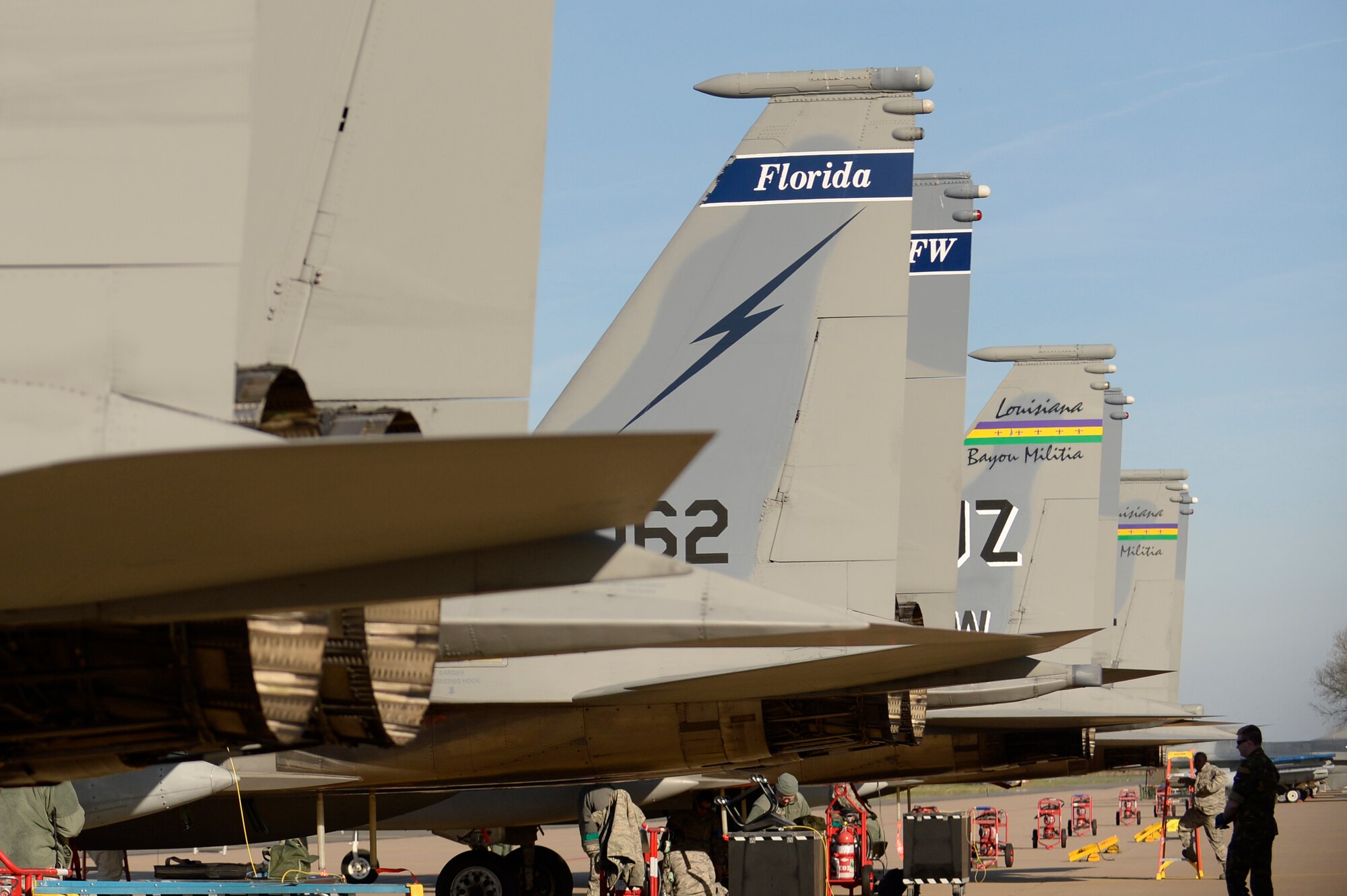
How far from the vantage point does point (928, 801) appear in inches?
1758

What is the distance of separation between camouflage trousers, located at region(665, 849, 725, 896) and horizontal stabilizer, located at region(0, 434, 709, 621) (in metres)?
7.55

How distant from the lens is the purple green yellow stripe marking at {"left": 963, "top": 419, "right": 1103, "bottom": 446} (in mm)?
18109

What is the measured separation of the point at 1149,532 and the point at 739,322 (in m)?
21.1

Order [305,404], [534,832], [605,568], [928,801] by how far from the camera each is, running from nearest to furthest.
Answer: [605,568] → [305,404] → [534,832] → [928,801]

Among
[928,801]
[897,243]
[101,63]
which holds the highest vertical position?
[897,243]

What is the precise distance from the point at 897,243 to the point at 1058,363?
8965mm

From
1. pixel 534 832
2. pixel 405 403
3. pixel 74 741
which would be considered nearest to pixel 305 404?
pixel 405 403

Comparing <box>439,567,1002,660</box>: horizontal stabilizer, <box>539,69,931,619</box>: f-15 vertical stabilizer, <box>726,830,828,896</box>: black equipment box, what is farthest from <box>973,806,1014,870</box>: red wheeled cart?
<box>439,567,1002,660</box>: horizontal stabilizer

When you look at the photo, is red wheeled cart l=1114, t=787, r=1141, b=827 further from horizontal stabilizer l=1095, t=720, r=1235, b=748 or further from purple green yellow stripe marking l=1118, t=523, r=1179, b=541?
horizontal stabilizer l=1095, t=720, r=1235, b=748

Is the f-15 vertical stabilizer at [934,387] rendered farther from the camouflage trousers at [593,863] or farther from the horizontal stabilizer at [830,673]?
the camouflage trousers at [593,863]

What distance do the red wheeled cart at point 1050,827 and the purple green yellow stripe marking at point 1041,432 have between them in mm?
10490

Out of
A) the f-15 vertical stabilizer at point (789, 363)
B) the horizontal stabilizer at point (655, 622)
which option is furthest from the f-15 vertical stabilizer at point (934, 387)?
the horizontal stabilizer at point (655, 622)

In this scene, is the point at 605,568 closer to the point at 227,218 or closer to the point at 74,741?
the point at 227,218

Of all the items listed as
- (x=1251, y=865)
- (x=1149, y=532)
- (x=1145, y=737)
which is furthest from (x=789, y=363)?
(x=1149, y=532)
